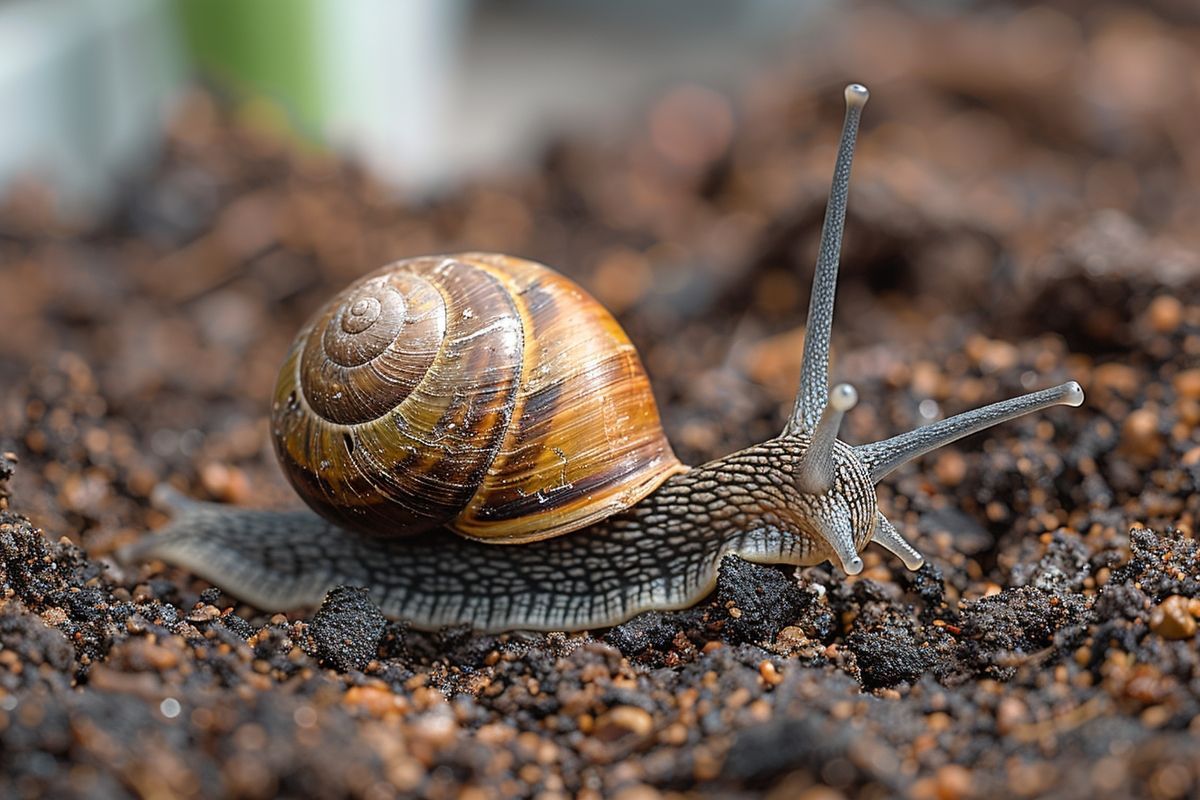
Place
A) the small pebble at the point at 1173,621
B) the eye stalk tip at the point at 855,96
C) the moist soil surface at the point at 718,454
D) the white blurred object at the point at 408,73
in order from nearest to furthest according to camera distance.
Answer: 1. the moist soil surface at the point at 718,454
2. the small pebble at the point at 1173,621
3. the eye stalk tip at the point at 855,96
4. the white blurred object at the point at 408,73

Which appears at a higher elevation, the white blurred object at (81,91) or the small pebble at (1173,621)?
the white blurred object at (81,91)

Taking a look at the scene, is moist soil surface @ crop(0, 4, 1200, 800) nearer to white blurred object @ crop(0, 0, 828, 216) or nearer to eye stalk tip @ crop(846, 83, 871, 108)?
white blurred object @ crop(0, 0, 828, 216)

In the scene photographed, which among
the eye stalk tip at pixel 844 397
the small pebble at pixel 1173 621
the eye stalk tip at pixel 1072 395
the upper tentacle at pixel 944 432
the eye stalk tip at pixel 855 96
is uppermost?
the eye stalk tip at pixel 855 96

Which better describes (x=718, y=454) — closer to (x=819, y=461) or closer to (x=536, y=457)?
(x=819, y=461)

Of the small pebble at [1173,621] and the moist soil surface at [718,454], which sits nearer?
the moist soil surface at [718,454]

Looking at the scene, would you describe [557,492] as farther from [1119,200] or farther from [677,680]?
[1119,200]

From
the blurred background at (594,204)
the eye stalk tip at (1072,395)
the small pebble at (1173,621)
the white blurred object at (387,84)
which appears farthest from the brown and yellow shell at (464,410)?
the white blurred object at (387,84)

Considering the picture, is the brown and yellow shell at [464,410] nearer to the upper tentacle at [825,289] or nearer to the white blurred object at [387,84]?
the upper tentacle at [825,289]

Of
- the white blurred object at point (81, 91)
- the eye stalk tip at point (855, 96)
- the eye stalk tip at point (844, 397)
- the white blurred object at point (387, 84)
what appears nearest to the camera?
the eye stalk tip at point (844, 397)
